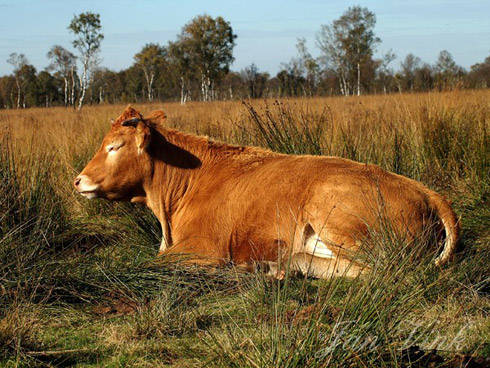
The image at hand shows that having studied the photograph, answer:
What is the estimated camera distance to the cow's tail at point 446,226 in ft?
15.0

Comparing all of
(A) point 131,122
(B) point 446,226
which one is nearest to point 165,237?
(A) point 131,122

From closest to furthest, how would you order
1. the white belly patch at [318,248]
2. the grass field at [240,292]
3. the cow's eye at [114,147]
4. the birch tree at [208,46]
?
the grass field at [240,292] < the white belly patch at [318,248] < the cow's eye at [114,147] < the birch tree at [208,46]

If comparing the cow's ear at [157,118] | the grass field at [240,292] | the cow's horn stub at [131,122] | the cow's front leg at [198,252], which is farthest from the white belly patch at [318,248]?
the cow's ear at [157,118]

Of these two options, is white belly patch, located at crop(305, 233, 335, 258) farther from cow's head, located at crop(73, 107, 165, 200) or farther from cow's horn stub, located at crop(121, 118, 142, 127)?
cow's horn stub, located at crop(121, 118, 142, 127)

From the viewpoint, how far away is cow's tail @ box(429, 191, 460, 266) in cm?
457

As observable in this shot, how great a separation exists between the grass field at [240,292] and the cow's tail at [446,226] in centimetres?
14

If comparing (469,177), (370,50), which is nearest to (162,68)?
(370,50)

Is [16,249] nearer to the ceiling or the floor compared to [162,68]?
nearer to the floor

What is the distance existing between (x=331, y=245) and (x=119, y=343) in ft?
6.33

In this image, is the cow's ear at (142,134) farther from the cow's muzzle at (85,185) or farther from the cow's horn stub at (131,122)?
the cow's muzzle at (85,185)

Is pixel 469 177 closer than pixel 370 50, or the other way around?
pixel 469 177

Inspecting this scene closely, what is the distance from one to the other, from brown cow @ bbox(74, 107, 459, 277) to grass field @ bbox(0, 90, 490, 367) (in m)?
0.31

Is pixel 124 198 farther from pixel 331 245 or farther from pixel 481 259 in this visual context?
pixel 481 259

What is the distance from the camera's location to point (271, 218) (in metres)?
5.29
